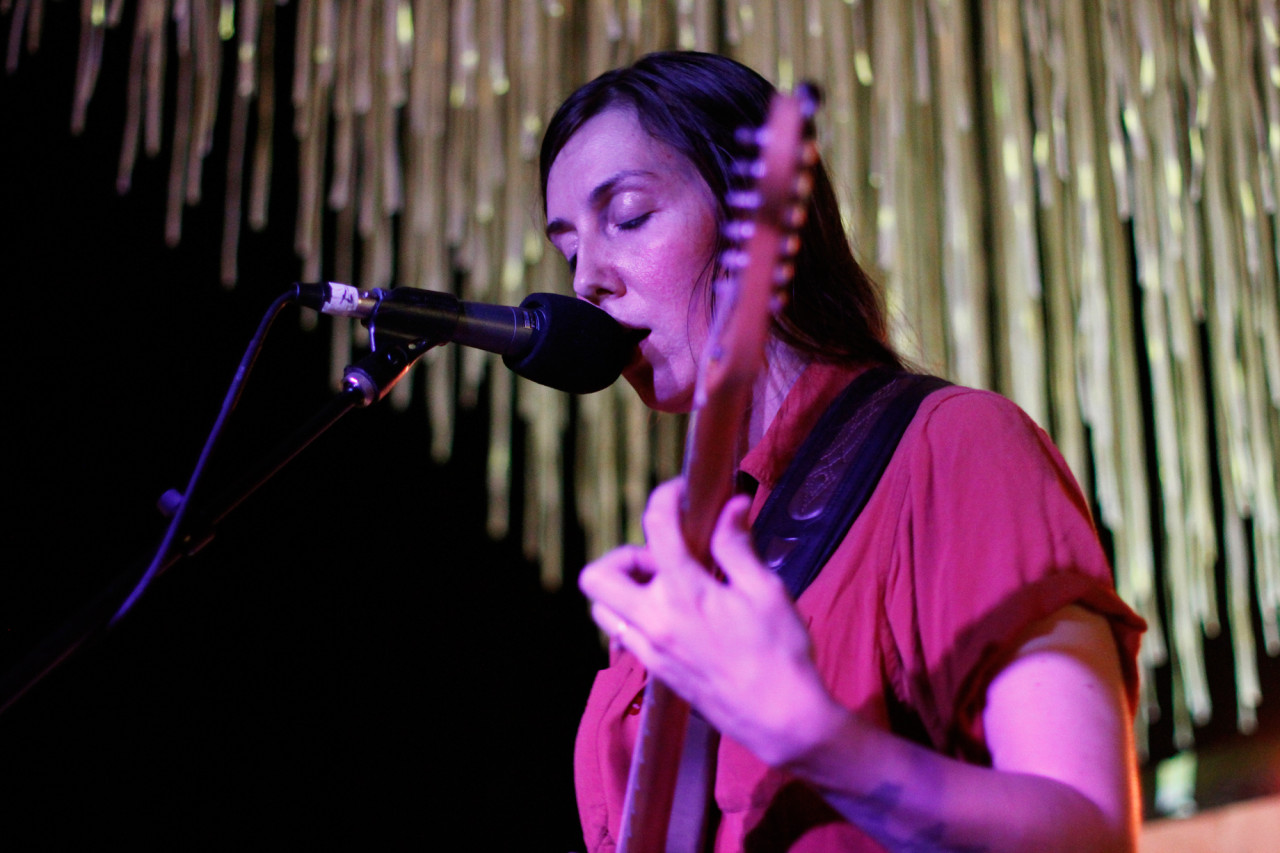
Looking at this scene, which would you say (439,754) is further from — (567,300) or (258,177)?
(567,300)

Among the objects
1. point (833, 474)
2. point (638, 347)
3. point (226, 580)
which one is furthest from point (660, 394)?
point (226, 580)

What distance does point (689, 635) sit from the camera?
566 mm

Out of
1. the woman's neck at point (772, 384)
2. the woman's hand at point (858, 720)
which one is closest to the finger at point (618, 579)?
the woman's hand at point (858, 720)

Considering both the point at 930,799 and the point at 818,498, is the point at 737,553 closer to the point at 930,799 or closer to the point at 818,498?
the point at 930,799

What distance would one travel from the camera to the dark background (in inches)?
73.0

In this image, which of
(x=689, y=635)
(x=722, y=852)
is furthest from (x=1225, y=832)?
Result: (x=689, y=635)

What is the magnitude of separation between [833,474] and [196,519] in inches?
22.0

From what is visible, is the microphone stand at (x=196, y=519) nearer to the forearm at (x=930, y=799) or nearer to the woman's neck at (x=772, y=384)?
the woman's neck at (x=772, y=384)

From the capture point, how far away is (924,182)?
1983mm

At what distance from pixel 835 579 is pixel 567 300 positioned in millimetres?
429

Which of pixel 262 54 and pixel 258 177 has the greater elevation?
pixel 262 54

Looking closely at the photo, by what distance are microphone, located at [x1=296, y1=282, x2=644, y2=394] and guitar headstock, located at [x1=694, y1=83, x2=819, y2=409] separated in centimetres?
47

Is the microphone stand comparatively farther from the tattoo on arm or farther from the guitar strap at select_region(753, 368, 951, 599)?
the tattoo on arm

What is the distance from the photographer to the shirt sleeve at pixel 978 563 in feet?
2.40
